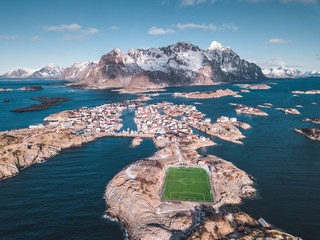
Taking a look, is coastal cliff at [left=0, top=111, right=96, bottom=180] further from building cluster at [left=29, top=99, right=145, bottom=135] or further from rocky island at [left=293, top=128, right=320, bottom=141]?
rocky island at [left=293, top=128, right=320, bottom=141]

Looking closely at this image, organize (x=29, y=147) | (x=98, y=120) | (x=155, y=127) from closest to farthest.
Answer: (x=29, y=147)
(x=155, y=127)
(x=98, y=120)

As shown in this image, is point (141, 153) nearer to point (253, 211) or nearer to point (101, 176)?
point (101, 176)

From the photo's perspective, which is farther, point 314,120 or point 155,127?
point 314,120

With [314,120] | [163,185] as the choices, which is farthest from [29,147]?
[314,120]

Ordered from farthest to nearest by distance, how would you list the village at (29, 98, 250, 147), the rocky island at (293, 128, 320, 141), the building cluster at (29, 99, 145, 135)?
1. the building cluster at (29, 99, 145, 135)
2. the village at (29, 98, 250, 147)
3. the rocky island at (293, 128, 320, 141)

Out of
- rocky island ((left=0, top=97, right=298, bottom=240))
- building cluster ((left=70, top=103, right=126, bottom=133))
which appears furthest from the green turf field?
building cluster ((left=70, top=103, right=126, bottom=133))

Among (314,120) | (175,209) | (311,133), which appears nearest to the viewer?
(175,209)

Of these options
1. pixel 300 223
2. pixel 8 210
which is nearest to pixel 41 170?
pixel 8 210

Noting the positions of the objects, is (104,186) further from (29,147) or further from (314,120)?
(314,120)

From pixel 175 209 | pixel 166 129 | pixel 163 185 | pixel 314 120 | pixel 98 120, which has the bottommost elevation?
pixel 175 209

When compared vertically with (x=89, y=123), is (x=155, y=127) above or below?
below
